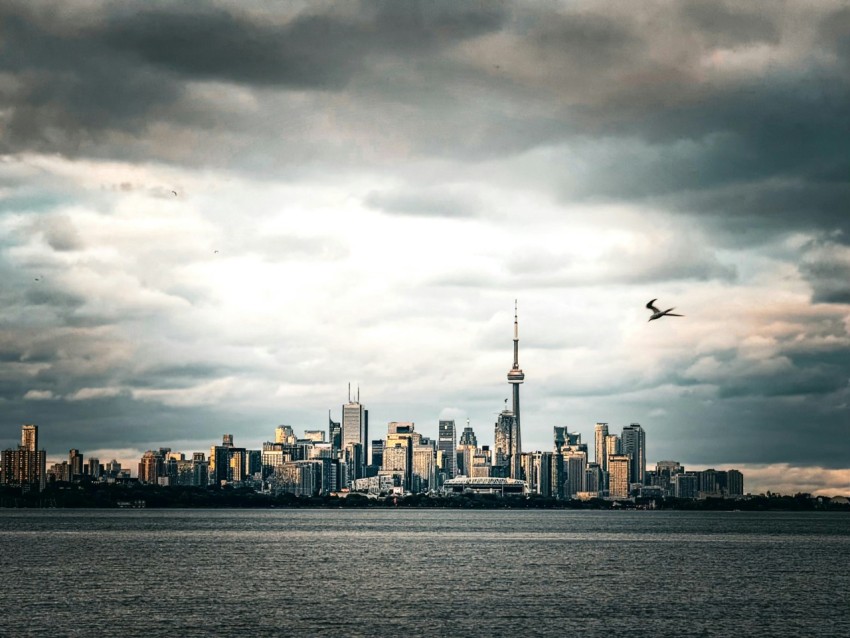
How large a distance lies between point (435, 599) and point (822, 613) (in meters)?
36.6

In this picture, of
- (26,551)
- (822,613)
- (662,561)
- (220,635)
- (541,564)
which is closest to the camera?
(220,635)

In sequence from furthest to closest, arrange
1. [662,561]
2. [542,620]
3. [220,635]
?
Answer: [662,561]
[542,620]
[220,635]

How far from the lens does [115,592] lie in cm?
12656

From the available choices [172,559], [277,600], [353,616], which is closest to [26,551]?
[172,559]

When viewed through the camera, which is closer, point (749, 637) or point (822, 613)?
point (749, 637)

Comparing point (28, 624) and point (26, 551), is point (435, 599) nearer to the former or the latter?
point (28, 624)

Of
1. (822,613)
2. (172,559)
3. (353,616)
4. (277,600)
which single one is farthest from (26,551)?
(822,613)

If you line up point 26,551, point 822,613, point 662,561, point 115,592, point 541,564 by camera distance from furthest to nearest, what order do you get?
point 26,551
point 662,561
point 541,564
point 115,592
point 822,613

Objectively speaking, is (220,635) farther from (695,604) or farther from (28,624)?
(695,604)

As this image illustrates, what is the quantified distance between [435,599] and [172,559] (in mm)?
68953

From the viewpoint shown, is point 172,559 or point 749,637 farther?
point 172,559

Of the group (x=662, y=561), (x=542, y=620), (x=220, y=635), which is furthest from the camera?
(x=662, y=561)

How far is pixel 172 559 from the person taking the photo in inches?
7023

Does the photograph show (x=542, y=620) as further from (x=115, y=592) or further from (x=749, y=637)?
(x=115, y=592)
